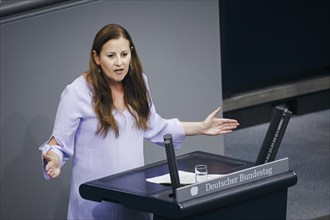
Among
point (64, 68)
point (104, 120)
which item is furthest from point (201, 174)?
point (64, 68)

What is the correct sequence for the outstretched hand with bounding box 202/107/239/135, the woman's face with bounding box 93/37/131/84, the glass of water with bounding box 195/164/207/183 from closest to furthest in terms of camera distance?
1. the glass of water with bounding box 195/164/207/183
2. the woman's face with bounding box 93/37/131/84
3. the outstretched hand with bounding box 202/107/239/135

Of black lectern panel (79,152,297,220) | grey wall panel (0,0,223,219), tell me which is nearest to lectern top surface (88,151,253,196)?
black lectern panel (79,152,297,220)

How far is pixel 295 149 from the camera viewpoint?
813 centimetres

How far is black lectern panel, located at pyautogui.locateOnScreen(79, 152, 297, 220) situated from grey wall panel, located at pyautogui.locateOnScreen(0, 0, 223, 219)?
123cm

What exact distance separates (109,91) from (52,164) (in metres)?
0.46

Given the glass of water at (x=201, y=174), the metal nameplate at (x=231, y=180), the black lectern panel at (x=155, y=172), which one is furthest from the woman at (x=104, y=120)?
the metal nameplate at (x=231, y=180)

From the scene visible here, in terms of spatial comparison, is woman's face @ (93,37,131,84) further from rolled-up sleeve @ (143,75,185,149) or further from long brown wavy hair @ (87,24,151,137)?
rolled-up sleeve @ (143,75,185,149)

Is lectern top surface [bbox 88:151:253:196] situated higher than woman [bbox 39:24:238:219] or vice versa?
woman [bbox 39:24:238:219]

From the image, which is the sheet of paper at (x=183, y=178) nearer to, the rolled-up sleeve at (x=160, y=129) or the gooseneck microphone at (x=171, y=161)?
the gooseneck microphone at (x=171, y=161)

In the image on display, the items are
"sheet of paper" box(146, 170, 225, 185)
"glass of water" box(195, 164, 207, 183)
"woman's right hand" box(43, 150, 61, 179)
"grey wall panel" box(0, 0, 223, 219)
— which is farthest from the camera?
"grey wall panel" box(0, 0, 223, 219)

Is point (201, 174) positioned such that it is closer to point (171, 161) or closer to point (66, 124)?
point (171, 161)

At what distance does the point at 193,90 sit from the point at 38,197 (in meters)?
1.20

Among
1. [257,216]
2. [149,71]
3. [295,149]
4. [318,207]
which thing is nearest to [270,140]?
[257,216]

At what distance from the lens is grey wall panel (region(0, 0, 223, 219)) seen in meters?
5.50
